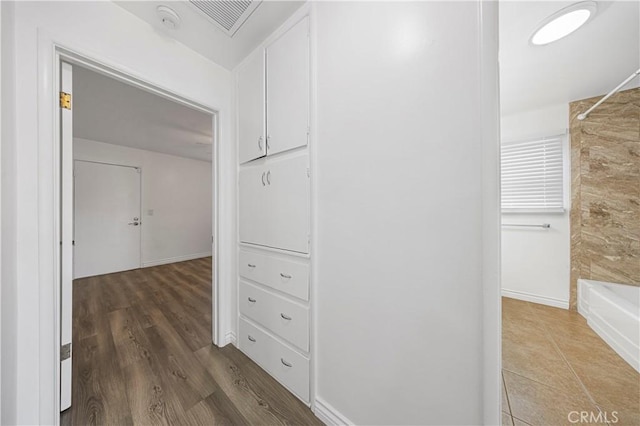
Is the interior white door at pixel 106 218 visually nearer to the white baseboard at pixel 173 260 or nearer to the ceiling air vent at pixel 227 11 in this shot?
the white baseboard at pixel 173 260

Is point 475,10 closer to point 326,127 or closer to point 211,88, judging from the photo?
point 326,127

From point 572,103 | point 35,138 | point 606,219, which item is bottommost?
point 606,219

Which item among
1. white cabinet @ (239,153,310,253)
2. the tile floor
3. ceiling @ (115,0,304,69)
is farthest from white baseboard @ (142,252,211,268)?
the tile floor

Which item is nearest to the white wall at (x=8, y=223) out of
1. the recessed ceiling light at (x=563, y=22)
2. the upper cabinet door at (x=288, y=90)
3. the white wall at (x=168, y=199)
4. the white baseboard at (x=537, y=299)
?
the upper cabinet door at (x=288, y=90)

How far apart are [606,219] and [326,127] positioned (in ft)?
10.4

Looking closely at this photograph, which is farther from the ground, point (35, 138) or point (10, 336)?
point (35, 138)

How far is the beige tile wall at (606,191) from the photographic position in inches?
81.0

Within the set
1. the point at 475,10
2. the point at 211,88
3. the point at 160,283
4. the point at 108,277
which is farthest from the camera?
the point at 108,277

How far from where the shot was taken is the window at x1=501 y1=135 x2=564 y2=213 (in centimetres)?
244

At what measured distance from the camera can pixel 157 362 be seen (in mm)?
1575

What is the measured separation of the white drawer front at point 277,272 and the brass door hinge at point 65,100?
135 centimetres

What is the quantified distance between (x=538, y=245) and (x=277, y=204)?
3160 millimetres

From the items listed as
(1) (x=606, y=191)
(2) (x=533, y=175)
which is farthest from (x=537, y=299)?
(2) (x=533, y=175)

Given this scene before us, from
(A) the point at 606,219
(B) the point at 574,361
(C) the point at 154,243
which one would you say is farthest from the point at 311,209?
(C) the point at 154,243
